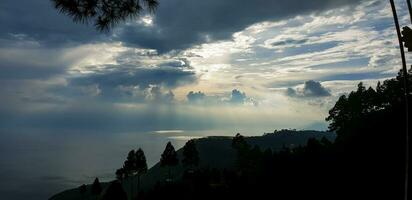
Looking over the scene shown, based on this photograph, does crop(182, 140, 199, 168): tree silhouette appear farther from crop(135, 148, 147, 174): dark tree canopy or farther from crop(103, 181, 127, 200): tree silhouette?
crop(103, 181, 127, 200): tree silhouette

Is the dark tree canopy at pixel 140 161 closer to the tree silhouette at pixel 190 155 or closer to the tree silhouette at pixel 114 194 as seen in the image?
the tree silhouette at pixel 190 155

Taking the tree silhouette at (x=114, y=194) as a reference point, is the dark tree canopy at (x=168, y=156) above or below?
above

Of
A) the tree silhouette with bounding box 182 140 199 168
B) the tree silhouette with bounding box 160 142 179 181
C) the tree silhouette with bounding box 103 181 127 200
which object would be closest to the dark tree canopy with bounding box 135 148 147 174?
the tree silhouette with bounding box 160 142 179 181

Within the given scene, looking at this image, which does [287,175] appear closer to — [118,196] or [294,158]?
[294,158]

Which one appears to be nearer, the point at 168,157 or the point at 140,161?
the point at 140,161

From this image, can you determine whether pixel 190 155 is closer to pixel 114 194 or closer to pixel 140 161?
pixel 140 161

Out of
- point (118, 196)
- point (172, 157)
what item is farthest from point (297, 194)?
point (172, 157)

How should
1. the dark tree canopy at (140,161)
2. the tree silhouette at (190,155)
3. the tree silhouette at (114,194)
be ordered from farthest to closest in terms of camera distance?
the tree silhouette at (190,155), the dark tree canopy at (140,161), the tree silhouette at (114,194)

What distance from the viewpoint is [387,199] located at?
39188 mm

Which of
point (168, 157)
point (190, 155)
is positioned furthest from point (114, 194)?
point (190, 155)

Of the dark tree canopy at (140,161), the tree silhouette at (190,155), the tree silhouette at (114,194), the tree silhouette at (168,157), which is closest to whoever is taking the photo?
the tree silhouette at (114,194)

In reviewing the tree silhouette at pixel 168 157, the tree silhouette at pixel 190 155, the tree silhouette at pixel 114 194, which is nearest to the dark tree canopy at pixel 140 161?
the tree silhouette at pixel 168 157

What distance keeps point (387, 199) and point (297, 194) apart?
Answer: 11287 millimetres

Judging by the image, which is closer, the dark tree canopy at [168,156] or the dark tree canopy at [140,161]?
the dark tree canopy at [140,161]
